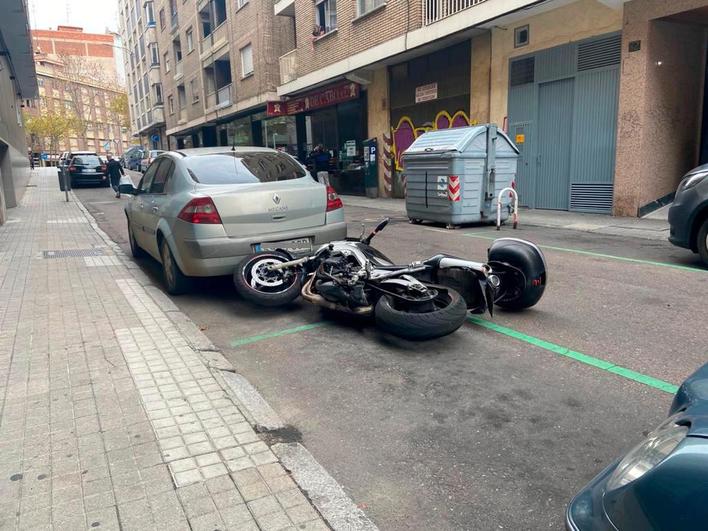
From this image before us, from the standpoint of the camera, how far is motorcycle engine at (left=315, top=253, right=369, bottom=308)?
16.1ft

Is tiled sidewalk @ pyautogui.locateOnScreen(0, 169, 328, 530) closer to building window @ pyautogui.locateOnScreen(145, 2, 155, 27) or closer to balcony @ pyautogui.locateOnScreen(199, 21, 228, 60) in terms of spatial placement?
balcony @ pyautogui.locateOnScreen(199, 21, 228, 60)

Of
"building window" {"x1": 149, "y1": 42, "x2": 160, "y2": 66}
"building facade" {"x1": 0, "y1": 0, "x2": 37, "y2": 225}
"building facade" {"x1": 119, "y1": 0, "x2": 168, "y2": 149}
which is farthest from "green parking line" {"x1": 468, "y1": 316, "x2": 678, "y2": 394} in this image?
"building window" {"x1": 149, "y1": 42, "x2": 160, "y2": 66}

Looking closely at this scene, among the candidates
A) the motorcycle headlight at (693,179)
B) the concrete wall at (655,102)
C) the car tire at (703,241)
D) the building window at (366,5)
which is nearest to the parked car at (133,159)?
the building window at (366,5)

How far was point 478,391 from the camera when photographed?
12.7 feet

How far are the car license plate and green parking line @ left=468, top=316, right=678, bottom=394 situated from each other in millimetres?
1970

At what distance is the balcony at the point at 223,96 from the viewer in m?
30.4

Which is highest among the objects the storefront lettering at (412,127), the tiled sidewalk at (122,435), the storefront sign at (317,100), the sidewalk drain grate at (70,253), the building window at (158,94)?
the building window at (158,94)

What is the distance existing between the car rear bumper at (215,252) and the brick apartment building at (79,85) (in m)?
52.2

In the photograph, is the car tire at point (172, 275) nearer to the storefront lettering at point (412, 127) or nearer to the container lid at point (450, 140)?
the container lid at point (450, 140)

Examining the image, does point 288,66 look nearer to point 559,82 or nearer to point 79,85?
point 559,82

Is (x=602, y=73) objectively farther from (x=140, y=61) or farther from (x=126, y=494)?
(x=140, y=61)

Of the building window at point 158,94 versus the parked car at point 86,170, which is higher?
the building window at point 158,94

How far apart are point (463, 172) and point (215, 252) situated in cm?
681

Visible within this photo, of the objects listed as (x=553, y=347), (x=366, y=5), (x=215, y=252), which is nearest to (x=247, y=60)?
(x=366, y=5)
